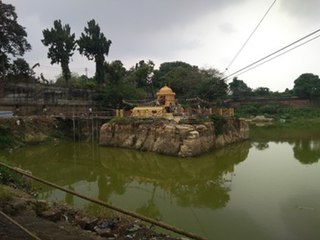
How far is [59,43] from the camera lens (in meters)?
37.6

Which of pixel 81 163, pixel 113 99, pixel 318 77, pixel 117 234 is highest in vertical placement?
pixel 318 77

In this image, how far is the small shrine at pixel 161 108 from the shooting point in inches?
949

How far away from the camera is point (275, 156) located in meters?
22.0

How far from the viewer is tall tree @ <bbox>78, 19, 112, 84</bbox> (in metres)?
37.9

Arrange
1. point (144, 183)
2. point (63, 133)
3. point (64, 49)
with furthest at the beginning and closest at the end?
1. point (64, 49)
2. point (63, 133)
3. point (144, 183)

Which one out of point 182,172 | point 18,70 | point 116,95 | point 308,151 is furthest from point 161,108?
point 18,70

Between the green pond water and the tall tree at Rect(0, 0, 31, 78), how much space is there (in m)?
8.79

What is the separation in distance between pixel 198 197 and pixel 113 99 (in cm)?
2331

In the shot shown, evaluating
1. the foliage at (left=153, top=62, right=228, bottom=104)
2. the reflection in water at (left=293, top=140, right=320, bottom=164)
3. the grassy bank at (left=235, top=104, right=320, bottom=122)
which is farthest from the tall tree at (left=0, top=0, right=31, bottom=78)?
the grassy bank at (left=235, top=104, right=320, bottom=122)

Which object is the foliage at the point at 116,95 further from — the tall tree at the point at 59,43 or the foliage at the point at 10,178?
the foliage at the point at 10,178

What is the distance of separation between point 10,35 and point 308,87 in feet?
151

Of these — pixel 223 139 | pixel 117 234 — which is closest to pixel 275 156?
pixel 223 139

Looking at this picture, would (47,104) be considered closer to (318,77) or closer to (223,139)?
(223,139)

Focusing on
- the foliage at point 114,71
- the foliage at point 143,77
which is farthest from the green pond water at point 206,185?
the foliage at point 143,77
